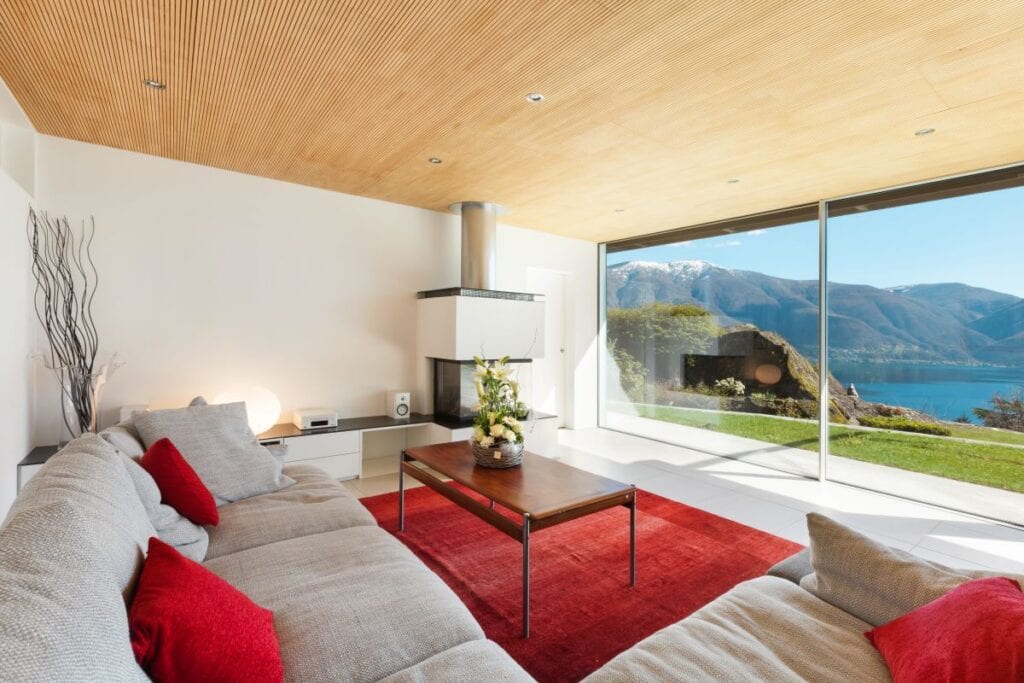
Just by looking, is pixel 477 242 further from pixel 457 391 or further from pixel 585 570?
pixel 585 570

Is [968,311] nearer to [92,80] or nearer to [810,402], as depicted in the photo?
[810,402]

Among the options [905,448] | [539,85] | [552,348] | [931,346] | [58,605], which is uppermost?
[539,85]

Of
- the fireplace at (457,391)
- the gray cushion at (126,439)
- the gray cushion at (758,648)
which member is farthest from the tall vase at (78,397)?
the gray cushion at (758,648)

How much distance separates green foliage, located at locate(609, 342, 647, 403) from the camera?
6.26 meters

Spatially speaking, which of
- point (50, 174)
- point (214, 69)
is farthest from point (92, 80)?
point (50, 174)

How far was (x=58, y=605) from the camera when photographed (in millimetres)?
744

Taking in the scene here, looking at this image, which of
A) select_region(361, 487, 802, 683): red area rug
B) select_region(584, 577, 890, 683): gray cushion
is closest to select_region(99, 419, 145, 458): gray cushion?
select_region(361, 487, 802, 683): red area rug

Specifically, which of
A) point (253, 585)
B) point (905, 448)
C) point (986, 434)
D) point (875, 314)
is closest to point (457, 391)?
point (253, 585)

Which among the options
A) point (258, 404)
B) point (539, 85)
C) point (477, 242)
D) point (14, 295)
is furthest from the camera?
point (477, 242)

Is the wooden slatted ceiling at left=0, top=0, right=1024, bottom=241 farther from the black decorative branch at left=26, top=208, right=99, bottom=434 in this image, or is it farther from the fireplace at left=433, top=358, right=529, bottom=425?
the fireplace at left=433, top=358, right=529, bottom=425

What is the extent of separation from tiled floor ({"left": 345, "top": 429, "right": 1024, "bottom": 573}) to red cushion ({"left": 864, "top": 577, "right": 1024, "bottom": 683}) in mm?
2190

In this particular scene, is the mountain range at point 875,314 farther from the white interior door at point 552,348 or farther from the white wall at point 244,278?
the white wall at point 244,278

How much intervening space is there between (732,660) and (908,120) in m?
3.17

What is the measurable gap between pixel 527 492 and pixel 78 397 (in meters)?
3.08
